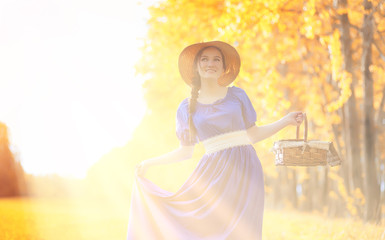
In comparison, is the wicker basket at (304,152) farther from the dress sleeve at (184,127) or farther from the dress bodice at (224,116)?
the dress sleeve at (184,127)

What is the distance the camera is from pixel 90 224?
11805 mm

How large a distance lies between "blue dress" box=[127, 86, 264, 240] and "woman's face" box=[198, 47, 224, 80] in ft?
0.81

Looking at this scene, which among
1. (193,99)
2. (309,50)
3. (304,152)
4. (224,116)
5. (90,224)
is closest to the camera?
(224,116)

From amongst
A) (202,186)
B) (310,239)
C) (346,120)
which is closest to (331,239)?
(310,239)

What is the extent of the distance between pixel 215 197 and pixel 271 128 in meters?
0.81

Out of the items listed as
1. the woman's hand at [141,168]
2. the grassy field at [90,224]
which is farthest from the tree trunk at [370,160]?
the woman's hand at [141,168]

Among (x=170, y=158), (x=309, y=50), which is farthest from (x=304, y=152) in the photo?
(x=309, y=50)

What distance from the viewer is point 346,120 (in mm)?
9586

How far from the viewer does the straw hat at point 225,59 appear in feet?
13.9

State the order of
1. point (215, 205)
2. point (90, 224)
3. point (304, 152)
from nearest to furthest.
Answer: point (215, 205)
point (304, 152)
point (90, 224)

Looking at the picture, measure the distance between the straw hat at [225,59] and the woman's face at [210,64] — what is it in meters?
0.07

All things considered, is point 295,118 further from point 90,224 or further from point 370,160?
point 90,224

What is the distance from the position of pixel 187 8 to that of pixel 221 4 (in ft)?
2.22

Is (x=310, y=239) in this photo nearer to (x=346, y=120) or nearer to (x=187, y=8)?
(x=346, y=120)
